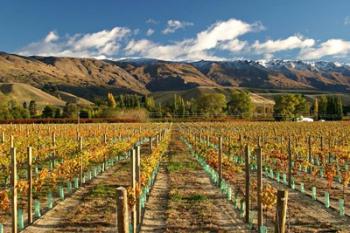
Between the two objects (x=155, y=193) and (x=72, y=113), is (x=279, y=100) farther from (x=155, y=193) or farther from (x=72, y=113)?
(x=155, y=193)

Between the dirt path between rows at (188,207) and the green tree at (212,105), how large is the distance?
9128 centimetres

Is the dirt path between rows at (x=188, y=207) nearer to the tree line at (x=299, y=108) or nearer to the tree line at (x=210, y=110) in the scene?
the tree line at (x=210, y=110)

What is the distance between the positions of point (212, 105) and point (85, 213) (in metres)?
102

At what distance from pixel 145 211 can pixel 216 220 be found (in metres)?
2.02

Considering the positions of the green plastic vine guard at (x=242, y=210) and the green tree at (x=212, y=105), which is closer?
the green plastic vine guard at (x=242, y=210)

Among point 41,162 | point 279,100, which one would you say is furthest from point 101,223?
point 279,100

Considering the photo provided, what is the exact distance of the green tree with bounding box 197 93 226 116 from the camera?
110250 mm

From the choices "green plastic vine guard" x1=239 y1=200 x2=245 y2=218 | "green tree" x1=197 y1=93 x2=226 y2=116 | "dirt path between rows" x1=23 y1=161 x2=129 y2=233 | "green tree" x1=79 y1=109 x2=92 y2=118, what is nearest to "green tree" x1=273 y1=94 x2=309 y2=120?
"green tree" x1=197 y1=93 x2=226 y2=116

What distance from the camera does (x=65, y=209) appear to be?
12312mm

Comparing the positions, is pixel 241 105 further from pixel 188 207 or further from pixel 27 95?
pixel 27 95

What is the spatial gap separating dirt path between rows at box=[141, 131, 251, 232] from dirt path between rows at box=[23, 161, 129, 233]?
1.02m

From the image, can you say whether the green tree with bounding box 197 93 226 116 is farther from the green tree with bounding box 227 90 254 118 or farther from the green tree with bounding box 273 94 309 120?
the green tree with bounding box 273 94 309 120

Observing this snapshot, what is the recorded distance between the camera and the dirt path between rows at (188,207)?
1041 cm

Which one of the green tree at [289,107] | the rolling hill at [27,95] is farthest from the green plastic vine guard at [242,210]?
the rolling hill at [27,95]
